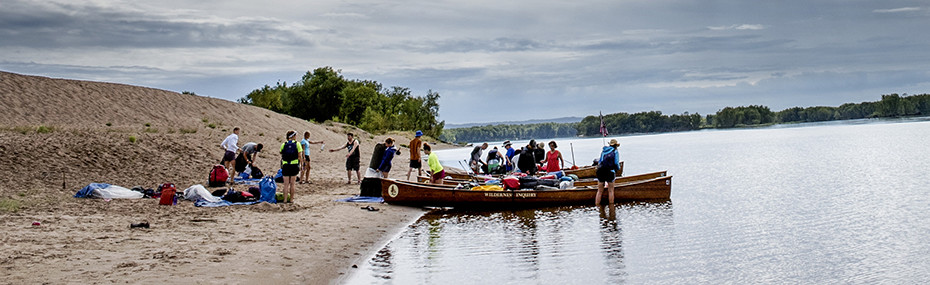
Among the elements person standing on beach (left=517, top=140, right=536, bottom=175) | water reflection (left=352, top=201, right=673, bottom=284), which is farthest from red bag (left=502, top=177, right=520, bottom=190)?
person standing on beach (left=517, top=140, right=536, bottom=175)

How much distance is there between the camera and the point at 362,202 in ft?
65.8

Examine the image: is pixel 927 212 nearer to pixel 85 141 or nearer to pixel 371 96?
pixel 85 141

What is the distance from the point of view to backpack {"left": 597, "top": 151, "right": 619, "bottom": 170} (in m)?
20.3

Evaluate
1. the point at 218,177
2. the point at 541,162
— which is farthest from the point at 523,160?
the point at 218,177

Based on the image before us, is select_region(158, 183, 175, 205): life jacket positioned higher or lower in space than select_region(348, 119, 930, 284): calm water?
higher

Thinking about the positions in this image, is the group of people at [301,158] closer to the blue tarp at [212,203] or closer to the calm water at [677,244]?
the blue tarp at [212,203]

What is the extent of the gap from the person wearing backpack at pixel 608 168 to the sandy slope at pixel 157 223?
5206mm

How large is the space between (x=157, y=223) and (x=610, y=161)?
11.6 meters

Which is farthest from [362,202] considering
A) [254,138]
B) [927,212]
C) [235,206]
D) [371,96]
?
[371,96]

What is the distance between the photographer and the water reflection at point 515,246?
11.7 meters

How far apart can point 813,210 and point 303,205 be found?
1401 cm

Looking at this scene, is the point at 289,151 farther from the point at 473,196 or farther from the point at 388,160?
the point at 473,196

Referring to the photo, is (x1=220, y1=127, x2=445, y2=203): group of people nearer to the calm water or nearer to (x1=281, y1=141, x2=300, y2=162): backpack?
(x1=281, y1=141, x2=300, y2=162): backpack

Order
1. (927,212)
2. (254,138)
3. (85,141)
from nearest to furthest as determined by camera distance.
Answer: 1. (927,212)
2. (85,141)
3. (254,138)
